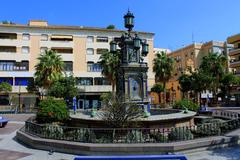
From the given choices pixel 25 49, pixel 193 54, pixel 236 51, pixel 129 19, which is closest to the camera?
pixel 129 19

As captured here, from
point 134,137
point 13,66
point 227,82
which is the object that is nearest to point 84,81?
point 13,66

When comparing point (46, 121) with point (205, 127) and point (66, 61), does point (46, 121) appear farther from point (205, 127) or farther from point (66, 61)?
point (66, 61)

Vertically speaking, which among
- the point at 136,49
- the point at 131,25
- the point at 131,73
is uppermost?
the point at 131,25

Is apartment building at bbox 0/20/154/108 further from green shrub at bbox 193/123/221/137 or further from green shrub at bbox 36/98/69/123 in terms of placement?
green shrub at bbox 193/123/221/137

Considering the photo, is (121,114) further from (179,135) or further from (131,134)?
(179,135)

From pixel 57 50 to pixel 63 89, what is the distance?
49.1ft

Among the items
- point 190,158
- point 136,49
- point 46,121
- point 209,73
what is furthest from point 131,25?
point 209,73

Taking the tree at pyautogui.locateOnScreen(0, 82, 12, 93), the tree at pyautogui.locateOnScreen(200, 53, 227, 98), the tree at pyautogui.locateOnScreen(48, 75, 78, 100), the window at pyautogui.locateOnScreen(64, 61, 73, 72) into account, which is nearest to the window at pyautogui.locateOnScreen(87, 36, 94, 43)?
the window at pyautogui.locateOnScreen(64, 61, 73, 72)

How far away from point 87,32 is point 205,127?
48529mm

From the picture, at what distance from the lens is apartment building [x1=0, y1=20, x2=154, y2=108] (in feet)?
177

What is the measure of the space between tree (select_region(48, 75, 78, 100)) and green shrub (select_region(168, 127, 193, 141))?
34.5 meters

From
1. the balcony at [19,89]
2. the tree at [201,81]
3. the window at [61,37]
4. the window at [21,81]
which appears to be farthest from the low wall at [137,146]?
the window at [61,37]

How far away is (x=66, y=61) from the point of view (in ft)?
187

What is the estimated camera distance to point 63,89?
146ft
